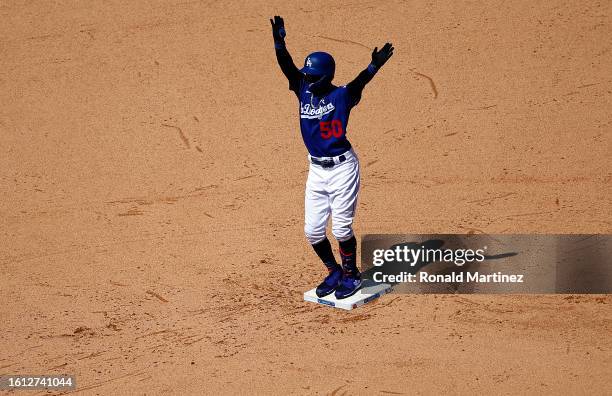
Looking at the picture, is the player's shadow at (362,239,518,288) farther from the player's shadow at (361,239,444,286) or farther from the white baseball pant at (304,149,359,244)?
the white baseball pant at (304,149,359,244)

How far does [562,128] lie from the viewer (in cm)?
1557

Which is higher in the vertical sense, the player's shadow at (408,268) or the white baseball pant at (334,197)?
the white baseball pant at (334,197)

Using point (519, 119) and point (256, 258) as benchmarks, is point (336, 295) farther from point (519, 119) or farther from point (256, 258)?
point (519, 119)

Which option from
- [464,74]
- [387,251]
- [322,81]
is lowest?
[387,251]

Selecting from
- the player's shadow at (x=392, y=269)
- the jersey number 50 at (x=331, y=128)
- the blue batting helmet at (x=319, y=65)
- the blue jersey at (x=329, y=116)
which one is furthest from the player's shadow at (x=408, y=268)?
the blue batting helmet at (x=319, y=65)

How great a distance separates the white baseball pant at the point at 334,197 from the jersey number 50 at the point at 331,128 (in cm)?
24

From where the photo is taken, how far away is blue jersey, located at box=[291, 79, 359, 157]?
10.8m

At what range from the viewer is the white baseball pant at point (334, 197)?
→ 1096 centimetres

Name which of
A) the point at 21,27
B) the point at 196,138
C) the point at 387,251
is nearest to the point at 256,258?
the point at 387,251

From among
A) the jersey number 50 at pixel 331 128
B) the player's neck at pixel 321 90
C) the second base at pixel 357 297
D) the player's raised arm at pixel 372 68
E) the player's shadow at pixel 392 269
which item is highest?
the player's raised arm at pixel 372 68

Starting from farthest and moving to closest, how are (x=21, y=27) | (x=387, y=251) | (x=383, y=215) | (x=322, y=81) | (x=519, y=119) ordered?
(x=21, y=27), (x=519, y=119), (x=383, y=215), (x=387, y=251), (x=322, y=81)

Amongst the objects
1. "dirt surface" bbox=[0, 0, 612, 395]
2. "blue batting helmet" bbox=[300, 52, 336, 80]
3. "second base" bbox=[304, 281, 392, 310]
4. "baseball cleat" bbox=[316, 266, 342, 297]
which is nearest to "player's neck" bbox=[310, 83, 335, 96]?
"blue batting helmet" bbox=[300, 52, 336, 80]

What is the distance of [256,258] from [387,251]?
5.13ft

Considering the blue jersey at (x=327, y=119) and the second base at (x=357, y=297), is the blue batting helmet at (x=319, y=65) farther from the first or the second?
the second base at (x=357, y=297)
